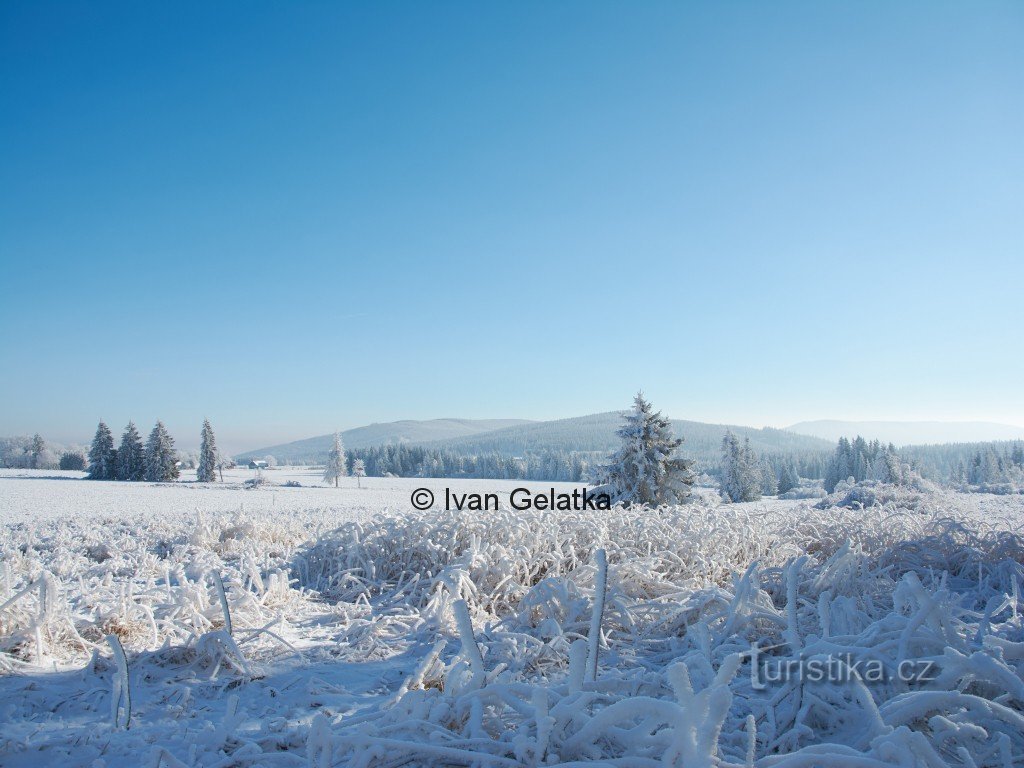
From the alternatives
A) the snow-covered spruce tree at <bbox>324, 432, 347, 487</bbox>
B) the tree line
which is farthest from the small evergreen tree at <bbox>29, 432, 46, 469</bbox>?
the snow-covered spruce tree at <bbox>324, 432, 347, 487</bbox>

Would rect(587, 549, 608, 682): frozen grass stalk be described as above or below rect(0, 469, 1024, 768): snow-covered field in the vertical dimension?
above

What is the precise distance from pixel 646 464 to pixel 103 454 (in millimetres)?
54894

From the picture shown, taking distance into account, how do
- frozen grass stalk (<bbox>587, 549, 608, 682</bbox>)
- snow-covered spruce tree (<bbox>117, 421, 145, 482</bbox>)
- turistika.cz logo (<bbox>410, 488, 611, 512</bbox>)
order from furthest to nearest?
snow-covered spruce tree (<bbox>117, 421, 145, 482</bbox>)
turistika.cz logo (<bbox>410, 488, 611, 512</bbox>)
frozen grass stalk (<bbox>587, 549, 608, 682</bbox>)

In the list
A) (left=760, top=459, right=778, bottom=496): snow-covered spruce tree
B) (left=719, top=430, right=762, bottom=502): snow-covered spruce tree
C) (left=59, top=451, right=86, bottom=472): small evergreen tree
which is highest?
(left=59, top=451, right=86, bottom=472): small evergreen tree

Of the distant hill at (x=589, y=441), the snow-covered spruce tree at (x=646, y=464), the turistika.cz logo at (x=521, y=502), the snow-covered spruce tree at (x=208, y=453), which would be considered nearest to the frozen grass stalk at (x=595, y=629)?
the turistika.cz logo at (x=521, y=502)

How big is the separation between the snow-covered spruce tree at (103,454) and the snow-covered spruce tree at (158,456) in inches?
143

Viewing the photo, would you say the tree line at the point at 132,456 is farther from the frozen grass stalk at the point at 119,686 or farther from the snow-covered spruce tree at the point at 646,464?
the frozen grass stalk at the point at 119,686

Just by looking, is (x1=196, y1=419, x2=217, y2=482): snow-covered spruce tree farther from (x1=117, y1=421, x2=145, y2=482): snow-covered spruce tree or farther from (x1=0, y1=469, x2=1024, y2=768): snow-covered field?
(x1=0, y1=469, x2=1024, y2=768): snow-covered field

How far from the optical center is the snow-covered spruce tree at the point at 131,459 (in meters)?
50.1

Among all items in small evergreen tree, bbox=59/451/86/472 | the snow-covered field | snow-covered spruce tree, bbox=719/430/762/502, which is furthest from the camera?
small evergreen tree, bbox=59/451/86/472

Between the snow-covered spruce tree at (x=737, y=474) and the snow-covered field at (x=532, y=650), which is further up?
the snow-covered field at (x=532, y=650)

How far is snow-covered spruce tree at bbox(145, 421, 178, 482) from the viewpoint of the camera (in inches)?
1978

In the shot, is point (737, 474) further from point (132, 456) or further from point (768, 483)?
point (132, 456)

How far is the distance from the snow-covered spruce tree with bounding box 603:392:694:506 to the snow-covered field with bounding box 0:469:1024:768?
47.1ft
